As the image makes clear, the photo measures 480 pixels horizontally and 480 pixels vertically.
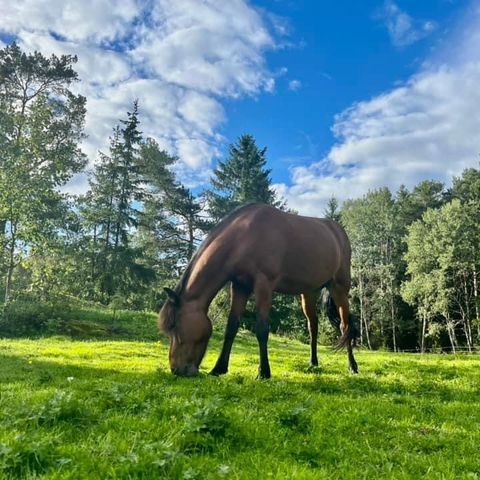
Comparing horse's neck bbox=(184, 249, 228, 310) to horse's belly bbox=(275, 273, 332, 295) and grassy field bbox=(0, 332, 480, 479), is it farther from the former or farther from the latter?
grassy field bbox=(0, 332, 480, 479)

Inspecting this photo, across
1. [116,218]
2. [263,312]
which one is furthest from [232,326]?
[116,218]

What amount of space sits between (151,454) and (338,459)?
5.55ft

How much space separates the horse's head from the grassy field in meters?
0.41

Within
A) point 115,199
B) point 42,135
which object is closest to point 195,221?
point 115,199

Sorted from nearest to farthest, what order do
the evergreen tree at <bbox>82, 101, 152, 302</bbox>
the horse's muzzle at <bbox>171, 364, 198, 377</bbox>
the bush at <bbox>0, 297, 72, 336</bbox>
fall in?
the horse's muzzle at <bbox>171, 364, 198, 377</bbox>, the bush at <bbox>0, 297, 72, 336</bbox>, the evergreen tree at <bbox>82, 101, 152, 302</bbox>

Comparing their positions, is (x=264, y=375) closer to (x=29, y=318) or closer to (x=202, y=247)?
(x=202, y=247)

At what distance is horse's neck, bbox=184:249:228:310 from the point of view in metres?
8.35

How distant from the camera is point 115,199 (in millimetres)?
37031

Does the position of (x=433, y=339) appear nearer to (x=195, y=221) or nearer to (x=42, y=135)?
(x=195, y=221)

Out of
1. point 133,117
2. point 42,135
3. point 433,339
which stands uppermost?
point 133,117

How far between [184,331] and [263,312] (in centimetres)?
146

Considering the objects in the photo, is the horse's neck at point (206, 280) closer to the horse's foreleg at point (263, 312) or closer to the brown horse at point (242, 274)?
the brown horse at point (242, 274)

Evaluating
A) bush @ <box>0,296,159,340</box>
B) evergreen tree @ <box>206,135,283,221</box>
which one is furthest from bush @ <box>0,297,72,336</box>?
evergreen tree @ <box>206,135,283,221</box>

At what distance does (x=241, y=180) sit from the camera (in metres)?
38.6
